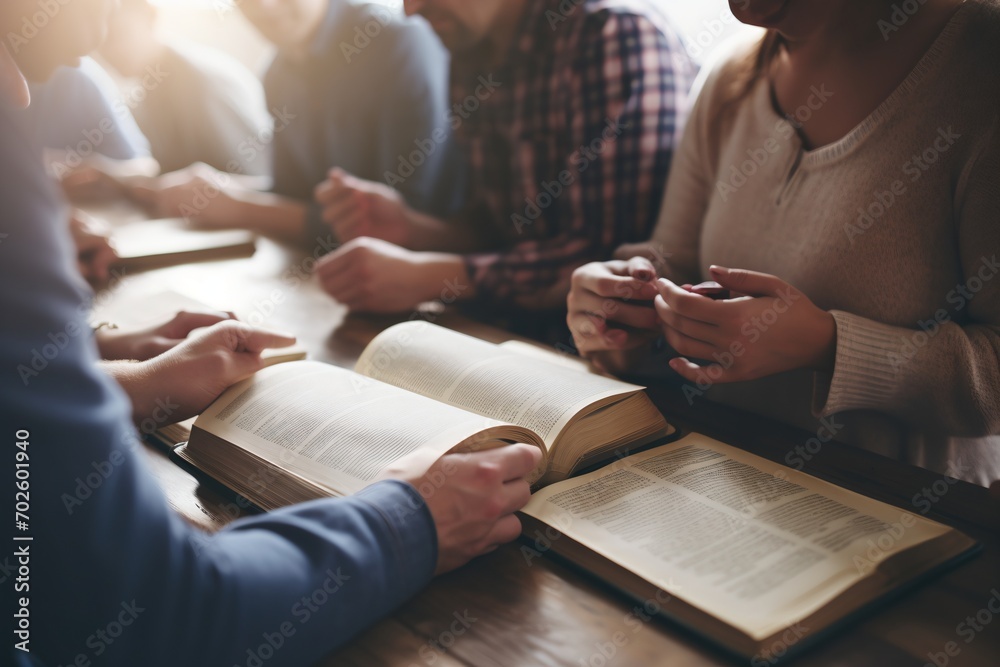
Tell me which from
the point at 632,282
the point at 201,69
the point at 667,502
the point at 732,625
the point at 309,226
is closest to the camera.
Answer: the point at 732,625

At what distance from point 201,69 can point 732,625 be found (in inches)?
116

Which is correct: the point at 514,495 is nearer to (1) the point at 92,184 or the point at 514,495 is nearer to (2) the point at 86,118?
(1) the point at 92,184

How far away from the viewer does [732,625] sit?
487 mm

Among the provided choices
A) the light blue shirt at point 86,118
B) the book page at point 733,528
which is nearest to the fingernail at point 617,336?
Result: the book page at point 733,528

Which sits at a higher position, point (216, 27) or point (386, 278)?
point (216, 27)

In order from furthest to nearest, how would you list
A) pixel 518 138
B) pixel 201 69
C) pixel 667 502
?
1. pixel 201 69
2. pixel 518 138
3. pixel 667 502

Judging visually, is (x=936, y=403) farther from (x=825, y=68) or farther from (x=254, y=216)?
(x=254, y=216)

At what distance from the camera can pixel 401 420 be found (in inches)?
27.2

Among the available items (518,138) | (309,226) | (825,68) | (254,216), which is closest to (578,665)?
(825,68)

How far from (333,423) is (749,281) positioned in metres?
0.44

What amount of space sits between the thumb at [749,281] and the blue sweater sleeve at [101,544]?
47cm

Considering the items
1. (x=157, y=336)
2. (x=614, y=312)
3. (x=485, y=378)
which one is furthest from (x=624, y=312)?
(x=157, y=336)

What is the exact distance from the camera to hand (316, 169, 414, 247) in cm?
158

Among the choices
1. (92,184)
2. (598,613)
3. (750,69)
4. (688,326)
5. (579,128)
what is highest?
(750,69)
